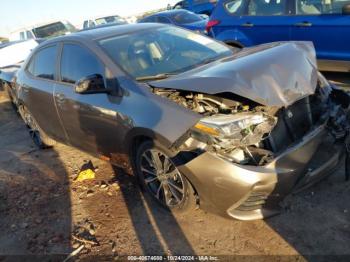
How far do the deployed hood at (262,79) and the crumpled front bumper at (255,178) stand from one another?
1.29ft

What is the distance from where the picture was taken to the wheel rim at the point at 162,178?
11.6 feet

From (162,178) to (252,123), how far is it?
994mm

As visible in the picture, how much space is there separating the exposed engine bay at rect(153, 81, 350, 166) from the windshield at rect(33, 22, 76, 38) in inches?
482

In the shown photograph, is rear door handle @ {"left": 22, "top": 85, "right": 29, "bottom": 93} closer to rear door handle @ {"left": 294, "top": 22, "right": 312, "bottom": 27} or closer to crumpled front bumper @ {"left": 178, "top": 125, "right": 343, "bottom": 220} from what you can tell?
crumpled front bumper @ {"left": 178, "top": 125, "right": 343, "bottom": 220}

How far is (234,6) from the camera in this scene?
300 inches

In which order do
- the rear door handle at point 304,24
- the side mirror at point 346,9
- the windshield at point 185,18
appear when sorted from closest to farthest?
1. the side mirror at point 346,9
2. the rear door handle at point 304,24
3. the windshield at point 185,18

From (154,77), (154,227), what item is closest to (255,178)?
(154,227)

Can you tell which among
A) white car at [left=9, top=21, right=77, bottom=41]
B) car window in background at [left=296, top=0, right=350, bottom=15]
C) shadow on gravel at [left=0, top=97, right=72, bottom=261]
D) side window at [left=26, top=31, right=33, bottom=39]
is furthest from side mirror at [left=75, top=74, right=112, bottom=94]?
side window at [left=26, top=31, right=33, bottom=39]

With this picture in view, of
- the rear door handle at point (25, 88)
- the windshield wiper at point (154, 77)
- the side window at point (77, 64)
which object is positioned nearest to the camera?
the windshield wiper at point (154, 77)

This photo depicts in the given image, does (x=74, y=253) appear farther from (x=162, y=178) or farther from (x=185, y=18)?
(x=185, y=18)

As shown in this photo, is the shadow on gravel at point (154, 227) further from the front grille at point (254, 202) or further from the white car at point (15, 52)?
the white car at point (15, 52)

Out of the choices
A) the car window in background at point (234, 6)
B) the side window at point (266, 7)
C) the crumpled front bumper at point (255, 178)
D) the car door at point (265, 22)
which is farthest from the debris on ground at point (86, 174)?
the car window in background at point (234, 6)

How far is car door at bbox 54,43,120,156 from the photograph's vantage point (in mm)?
3986

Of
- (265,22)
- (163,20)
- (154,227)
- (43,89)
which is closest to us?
(154,227)
